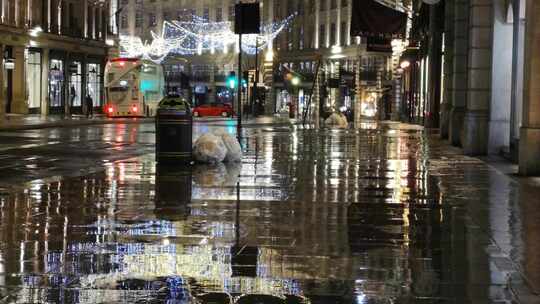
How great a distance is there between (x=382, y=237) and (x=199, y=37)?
284 feet

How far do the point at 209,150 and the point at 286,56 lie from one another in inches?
3039

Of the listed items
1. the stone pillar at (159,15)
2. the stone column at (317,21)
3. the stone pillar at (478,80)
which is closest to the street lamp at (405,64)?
the stone column at (317,21)

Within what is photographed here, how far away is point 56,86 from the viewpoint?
68.3 meters

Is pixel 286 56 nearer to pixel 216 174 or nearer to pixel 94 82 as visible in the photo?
pixel 94 82

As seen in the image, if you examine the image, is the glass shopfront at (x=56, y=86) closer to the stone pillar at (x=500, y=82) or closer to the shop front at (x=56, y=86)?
the shop front at (x=56, y=86)

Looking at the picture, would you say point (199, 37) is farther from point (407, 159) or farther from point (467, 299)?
point (467, 299)

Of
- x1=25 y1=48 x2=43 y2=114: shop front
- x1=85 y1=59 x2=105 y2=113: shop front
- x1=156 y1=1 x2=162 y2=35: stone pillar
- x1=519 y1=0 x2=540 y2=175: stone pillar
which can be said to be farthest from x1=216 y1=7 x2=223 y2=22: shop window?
x1=519 y1=0 x2=540 y2=175: stone pillar

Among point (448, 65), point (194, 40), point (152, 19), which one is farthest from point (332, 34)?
point (448, 65)

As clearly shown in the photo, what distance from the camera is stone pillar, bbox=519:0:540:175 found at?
1676cm

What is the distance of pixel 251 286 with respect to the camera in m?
7.17

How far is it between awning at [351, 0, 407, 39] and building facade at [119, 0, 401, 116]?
25.2m

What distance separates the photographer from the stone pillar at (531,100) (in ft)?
55.0

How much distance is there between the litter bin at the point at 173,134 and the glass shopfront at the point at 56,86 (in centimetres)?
5041

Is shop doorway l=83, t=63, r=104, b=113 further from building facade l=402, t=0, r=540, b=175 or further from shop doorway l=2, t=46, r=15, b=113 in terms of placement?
building facade l=402, t=0, r=540, b=175
